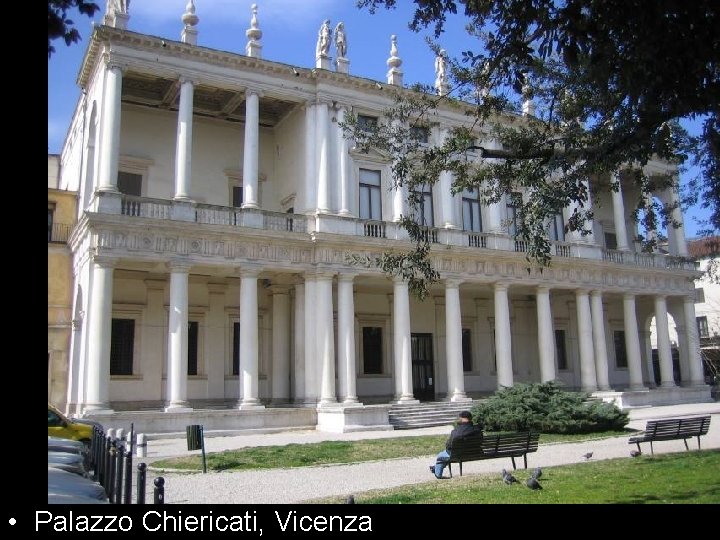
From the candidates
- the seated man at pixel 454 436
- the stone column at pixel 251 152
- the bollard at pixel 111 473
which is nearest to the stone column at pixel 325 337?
the stone column at pixel 251 152

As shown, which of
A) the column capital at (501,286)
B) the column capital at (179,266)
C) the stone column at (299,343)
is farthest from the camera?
the column capital at (501,286)

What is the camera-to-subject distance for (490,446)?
13352 millimetres

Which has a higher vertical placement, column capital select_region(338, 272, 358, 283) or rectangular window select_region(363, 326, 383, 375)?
column capital select_region(338, 272, 358, 283)

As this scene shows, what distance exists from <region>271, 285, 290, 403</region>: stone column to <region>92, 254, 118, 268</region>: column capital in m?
8.07

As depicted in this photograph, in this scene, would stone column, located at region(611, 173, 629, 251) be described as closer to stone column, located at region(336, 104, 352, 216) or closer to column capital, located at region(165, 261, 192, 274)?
stone column, located at region(336, 104, 352, 216)

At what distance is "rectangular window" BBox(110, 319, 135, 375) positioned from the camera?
2730cm

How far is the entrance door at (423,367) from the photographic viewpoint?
33.8 meters

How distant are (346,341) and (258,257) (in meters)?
4.95

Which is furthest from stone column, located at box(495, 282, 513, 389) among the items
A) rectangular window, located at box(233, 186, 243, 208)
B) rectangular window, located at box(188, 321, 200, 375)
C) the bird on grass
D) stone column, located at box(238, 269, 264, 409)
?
the bird on grass

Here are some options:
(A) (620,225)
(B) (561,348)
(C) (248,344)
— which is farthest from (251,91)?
(B) (561,348)

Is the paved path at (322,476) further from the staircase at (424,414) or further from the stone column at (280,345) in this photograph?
the stone column at (280,345)

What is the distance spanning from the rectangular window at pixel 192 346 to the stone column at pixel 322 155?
7.52 m

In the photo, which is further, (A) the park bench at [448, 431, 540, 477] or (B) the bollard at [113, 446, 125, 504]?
(A) the park bench at [448, 431, 540, 477]

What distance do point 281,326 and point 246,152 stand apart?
25.5 ft
